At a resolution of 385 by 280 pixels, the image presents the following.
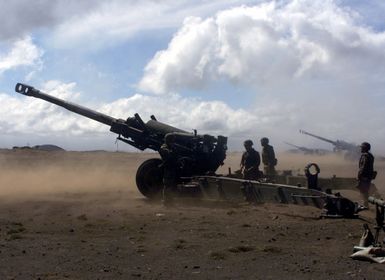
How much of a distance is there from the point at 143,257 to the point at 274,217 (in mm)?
3950

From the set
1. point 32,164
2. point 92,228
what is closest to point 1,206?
point 92,228

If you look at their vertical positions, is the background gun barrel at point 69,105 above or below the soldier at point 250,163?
above

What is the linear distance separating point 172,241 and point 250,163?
19.5 ft

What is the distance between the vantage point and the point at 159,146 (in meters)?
15.8

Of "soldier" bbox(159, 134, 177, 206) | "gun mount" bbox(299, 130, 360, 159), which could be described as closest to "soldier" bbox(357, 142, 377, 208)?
"soldier" bbox(159, 134, 177, 206)

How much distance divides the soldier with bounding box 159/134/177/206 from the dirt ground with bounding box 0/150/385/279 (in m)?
0.39

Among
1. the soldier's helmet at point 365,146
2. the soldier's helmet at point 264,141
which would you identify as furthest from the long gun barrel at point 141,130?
the soldier's helmet at point 365,146

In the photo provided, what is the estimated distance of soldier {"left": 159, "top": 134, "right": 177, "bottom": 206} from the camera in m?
13.9

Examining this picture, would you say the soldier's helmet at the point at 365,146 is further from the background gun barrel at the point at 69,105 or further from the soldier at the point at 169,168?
the background gun barrel at the point at 69,105

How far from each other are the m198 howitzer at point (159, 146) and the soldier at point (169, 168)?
0.27 m

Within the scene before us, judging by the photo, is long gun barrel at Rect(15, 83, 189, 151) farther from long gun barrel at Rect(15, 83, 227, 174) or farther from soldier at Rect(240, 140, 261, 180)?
soldier at Rect(240, 140, 261, 180)

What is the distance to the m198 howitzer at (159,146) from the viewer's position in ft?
48.8

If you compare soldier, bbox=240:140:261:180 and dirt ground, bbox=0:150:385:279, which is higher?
soldier, bbox=240:140:261:180

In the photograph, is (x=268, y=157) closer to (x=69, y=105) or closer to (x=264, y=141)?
(x=264, y=141)
